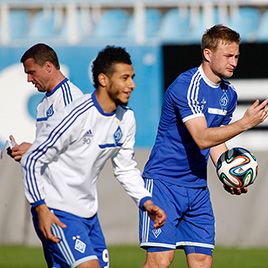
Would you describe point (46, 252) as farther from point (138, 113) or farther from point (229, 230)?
point (138, 113)

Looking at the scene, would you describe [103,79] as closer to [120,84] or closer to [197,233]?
[120,84]

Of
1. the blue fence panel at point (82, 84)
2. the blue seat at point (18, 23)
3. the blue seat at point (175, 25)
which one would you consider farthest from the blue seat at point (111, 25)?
the blue fence panel at point (82, 84)

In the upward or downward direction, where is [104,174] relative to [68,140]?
downward

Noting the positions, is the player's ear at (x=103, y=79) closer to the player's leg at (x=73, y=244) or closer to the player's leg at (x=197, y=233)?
the player's leg at (x=73, y=244)

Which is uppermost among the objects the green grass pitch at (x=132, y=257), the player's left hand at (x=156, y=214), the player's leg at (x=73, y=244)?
the player's left hand at (x=156, y=214)

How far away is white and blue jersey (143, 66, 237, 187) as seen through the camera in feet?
29.9

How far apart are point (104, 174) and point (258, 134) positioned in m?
6.36

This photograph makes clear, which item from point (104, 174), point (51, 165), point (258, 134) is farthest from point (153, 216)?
point (258, 134)

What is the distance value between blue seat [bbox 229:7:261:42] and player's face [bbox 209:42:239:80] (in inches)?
533

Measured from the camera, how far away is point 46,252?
8250mm

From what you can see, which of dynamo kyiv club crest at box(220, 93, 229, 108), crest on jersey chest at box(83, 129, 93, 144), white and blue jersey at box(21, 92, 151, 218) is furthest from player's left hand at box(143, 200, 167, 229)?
dynamo kyiv club crest at box(220, 93, 229, 108)

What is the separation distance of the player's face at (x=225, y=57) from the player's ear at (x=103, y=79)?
1441mm

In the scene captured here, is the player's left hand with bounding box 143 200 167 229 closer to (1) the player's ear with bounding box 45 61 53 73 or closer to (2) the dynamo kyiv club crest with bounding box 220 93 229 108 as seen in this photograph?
(2) the dynamo kyiv club crest with bounding box 220 93 229 108

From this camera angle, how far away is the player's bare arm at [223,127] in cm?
837
